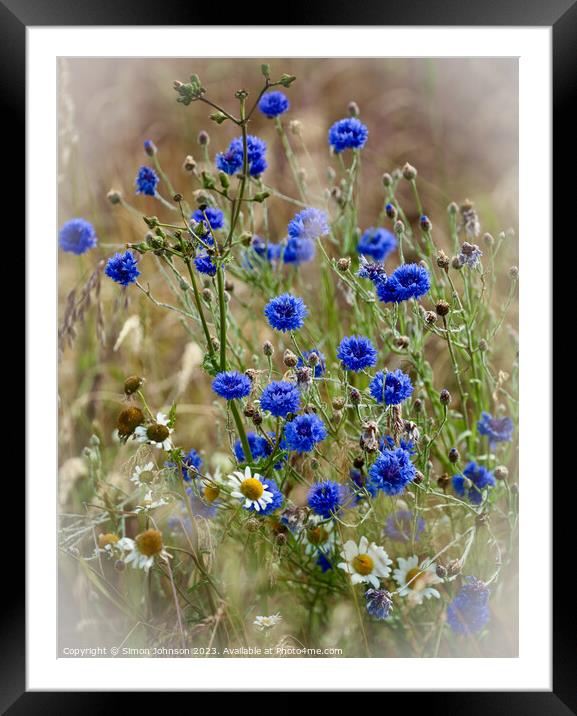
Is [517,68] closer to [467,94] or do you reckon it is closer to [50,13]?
[467,94]

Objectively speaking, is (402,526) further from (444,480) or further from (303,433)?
(303,433)

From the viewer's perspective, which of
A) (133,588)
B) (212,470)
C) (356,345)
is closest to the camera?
(356,345)

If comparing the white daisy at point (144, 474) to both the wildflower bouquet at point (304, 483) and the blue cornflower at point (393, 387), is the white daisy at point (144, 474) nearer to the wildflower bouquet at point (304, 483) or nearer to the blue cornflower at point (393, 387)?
the wildflower bouquet at point (304, 483)

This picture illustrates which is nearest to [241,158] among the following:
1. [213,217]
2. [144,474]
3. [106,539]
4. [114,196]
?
[213,217]

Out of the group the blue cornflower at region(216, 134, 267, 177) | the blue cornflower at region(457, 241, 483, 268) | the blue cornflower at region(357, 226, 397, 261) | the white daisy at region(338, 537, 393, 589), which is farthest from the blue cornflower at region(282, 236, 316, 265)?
the white daisy at region(338, 537, 393, 589)

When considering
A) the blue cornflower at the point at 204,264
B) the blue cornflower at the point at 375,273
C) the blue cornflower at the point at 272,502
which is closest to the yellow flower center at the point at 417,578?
the blue cornflower at the point at 272,502

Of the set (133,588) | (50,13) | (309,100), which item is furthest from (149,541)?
(309,100)

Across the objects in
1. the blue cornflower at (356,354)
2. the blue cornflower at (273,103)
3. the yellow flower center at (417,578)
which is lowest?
the yellow flower center at (417,578)
